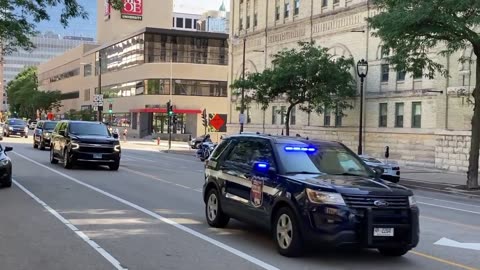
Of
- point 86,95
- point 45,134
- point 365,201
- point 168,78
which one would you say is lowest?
point 45,134

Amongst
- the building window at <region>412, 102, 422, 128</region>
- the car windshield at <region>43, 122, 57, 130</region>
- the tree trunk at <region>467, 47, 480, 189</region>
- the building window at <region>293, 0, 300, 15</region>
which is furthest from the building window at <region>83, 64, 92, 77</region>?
the tree trunk at <region>467, 47, 480, 189</region>

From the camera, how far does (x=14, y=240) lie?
29.6ft

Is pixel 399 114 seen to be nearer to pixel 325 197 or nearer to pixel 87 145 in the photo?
pixel 87 145

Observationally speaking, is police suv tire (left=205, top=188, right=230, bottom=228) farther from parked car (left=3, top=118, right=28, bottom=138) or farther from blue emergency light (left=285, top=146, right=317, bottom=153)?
parked car (left=3, top=118, right=28, bottom=138)

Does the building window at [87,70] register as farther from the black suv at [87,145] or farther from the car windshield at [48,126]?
the black suv at [87,145]

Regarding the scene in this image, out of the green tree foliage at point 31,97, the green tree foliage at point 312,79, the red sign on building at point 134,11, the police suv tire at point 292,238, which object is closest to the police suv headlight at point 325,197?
the police suv tire at point 292,238

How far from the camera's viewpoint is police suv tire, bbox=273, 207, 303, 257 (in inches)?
313

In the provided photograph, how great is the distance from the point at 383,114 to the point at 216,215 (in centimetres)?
3018

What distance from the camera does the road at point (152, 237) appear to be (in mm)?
7855

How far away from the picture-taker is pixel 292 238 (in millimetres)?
8055

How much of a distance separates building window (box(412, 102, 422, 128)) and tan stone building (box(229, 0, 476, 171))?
0.06 metres

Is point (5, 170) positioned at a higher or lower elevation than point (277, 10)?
lower

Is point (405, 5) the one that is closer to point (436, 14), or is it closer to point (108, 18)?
point (436, 14)

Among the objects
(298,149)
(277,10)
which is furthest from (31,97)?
(298,149)
